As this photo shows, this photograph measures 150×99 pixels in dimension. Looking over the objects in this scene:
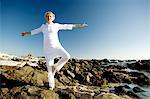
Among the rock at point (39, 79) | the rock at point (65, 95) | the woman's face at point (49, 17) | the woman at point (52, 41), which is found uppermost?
the woman's face at point (49, 17)

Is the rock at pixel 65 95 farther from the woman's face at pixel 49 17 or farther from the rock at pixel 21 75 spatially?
the woman's face at pixel 49 17

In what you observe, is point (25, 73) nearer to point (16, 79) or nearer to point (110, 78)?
point (16, 79)

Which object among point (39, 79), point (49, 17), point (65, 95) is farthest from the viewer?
point (39, 79)

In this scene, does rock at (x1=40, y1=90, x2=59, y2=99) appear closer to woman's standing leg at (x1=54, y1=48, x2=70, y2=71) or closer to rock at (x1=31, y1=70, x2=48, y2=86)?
woman's standing leg at (x1=54, y1=48, x2=70, y2=71)

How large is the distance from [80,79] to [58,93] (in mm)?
6525

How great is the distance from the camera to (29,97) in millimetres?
6449

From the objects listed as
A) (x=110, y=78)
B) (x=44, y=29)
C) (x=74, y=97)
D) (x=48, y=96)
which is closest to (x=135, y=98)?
(x=74, y=97)

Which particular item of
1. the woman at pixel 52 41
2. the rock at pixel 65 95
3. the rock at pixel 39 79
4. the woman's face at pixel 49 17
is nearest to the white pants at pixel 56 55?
the woman at pixel 52 41

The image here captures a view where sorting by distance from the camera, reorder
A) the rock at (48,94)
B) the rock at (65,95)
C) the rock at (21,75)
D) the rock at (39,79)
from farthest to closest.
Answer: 1. the rock at (21,75)
2. the rock at (39,79)
3. the rock at (65,95)
4. the rock at (48,94)

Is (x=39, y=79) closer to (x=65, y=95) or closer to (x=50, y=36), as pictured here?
(x=65, y=95)

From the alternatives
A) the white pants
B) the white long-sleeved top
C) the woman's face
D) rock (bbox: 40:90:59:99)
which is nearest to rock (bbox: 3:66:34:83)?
rock (bbox: 40:90:59:99)

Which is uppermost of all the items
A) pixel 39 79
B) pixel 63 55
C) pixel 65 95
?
pixel 63 55

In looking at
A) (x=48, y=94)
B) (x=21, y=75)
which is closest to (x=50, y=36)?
(x=48, y=94)

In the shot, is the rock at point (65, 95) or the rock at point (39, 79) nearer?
the rock at point (65, 95)
